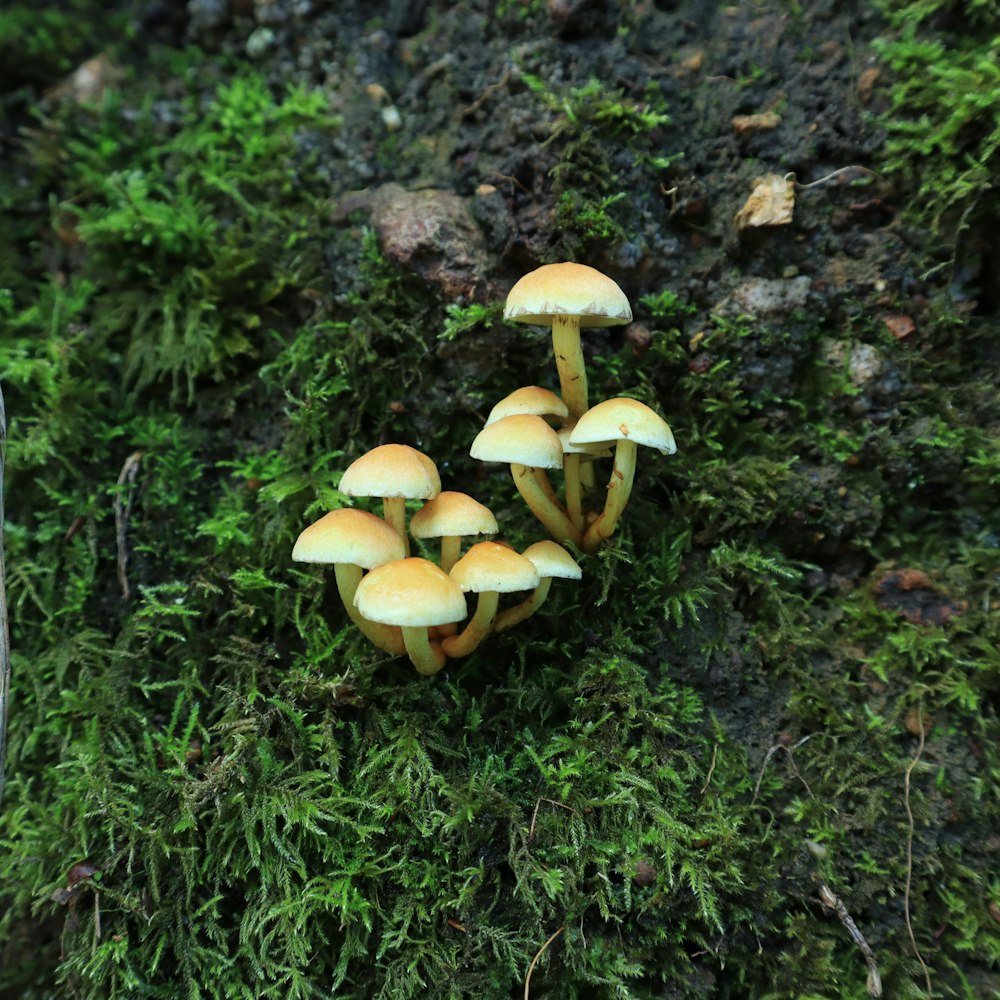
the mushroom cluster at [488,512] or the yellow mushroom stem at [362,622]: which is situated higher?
the mushroom cluster at [488,512]

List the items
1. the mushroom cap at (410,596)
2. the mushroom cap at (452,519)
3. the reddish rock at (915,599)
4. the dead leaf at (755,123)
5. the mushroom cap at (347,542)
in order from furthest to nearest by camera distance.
→ the dead leaf at (755,123) < the reddish rock at (915,599) < the mushroom cap at (452,519) < the mushroom cap at (347,542) < the mushroom cap at (410,596)

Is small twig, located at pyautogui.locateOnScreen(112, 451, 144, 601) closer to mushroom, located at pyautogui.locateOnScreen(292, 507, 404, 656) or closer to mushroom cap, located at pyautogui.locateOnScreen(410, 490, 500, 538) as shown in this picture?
mushroom, located at pyautogui.locateOnScreen(292, 507, 404, 656)

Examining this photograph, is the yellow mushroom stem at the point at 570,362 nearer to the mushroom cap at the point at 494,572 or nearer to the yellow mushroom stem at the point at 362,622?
the mushroom cap at the point at 494,572

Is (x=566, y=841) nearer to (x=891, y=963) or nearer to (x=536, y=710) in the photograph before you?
(x=536, y=710)

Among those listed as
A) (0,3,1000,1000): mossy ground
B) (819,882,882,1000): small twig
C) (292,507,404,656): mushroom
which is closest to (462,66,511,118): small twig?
(0,3,1000,1000): mossy ground

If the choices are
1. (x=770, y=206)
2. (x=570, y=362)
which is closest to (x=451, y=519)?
(x=570, y=362)

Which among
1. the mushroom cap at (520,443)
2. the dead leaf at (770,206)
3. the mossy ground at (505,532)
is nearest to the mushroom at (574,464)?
the mushroom cap at (520,443)

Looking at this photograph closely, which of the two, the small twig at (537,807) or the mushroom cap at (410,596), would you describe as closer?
the mushroom cap at (410,596)
